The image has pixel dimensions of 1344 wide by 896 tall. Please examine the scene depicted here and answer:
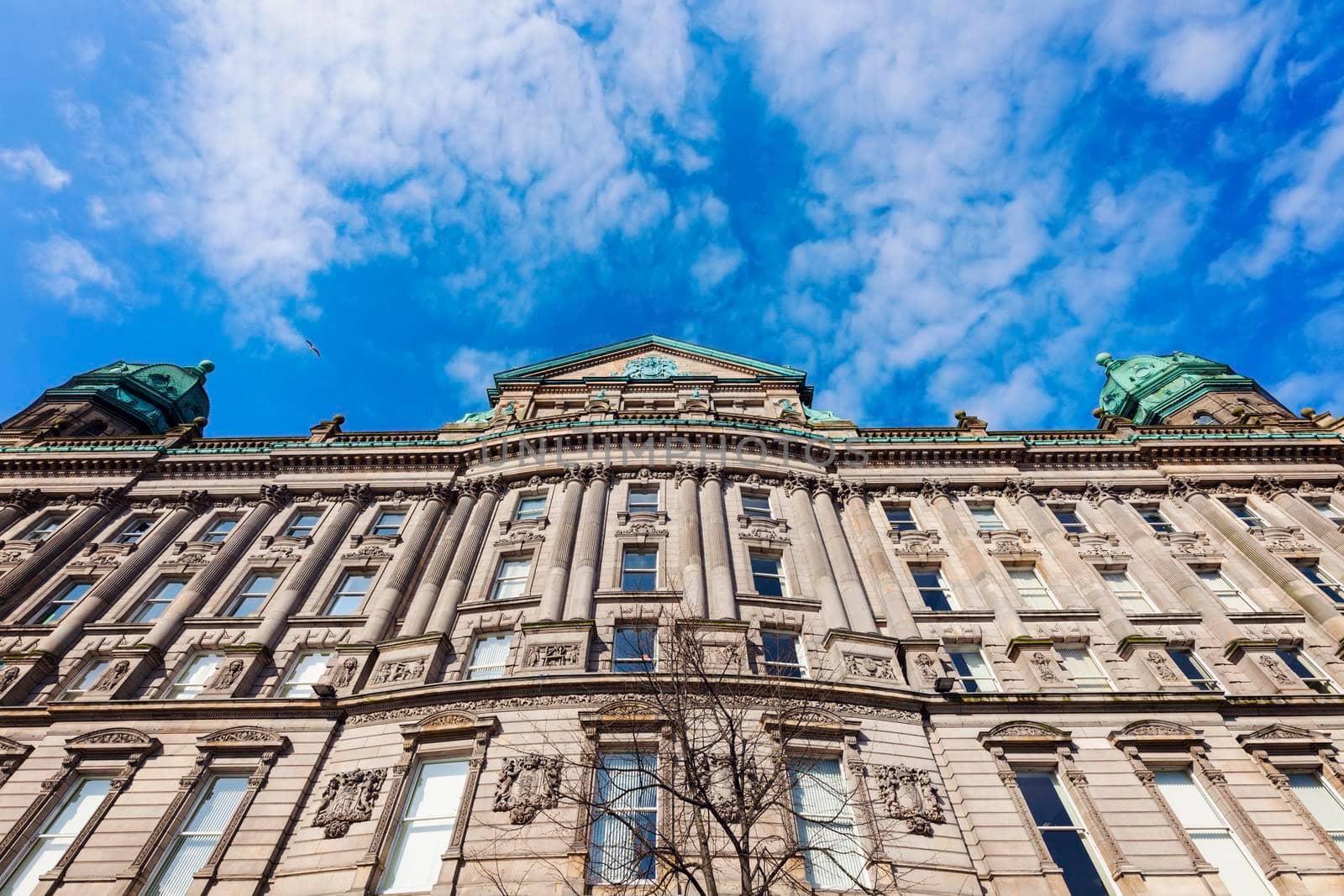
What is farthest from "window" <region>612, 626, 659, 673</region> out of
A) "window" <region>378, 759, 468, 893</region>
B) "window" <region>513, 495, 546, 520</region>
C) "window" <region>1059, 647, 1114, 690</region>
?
"window" <region>1059, 647, 1114, 690</region>

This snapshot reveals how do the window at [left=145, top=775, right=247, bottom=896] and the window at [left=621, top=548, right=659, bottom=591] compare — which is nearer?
the window at [left=145, top=775, right=247, bottom=896]

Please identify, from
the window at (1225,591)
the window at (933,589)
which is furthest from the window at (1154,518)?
the window at (933,589)

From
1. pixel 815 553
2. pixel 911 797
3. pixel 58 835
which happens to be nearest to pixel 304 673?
pixel 58 835

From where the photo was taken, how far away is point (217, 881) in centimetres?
1761

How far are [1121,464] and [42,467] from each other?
50.9 metres

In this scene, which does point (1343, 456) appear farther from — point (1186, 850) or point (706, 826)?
point (706, 826)

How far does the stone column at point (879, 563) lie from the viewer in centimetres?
2520

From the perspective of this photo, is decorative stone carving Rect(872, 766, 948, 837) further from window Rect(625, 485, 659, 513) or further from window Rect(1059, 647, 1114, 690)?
window Rect(625, 485, 659, 513)

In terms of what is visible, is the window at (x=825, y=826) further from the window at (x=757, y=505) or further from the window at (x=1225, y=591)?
the window at (x=1225, y=591)

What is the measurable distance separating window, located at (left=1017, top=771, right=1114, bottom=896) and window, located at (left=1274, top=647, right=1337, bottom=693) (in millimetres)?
10870

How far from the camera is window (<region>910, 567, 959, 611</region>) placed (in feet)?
90.2

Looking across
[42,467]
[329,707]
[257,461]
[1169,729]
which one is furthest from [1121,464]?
[42,467]

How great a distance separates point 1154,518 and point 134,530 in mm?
45360

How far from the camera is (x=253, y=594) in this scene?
2820 centimetres
